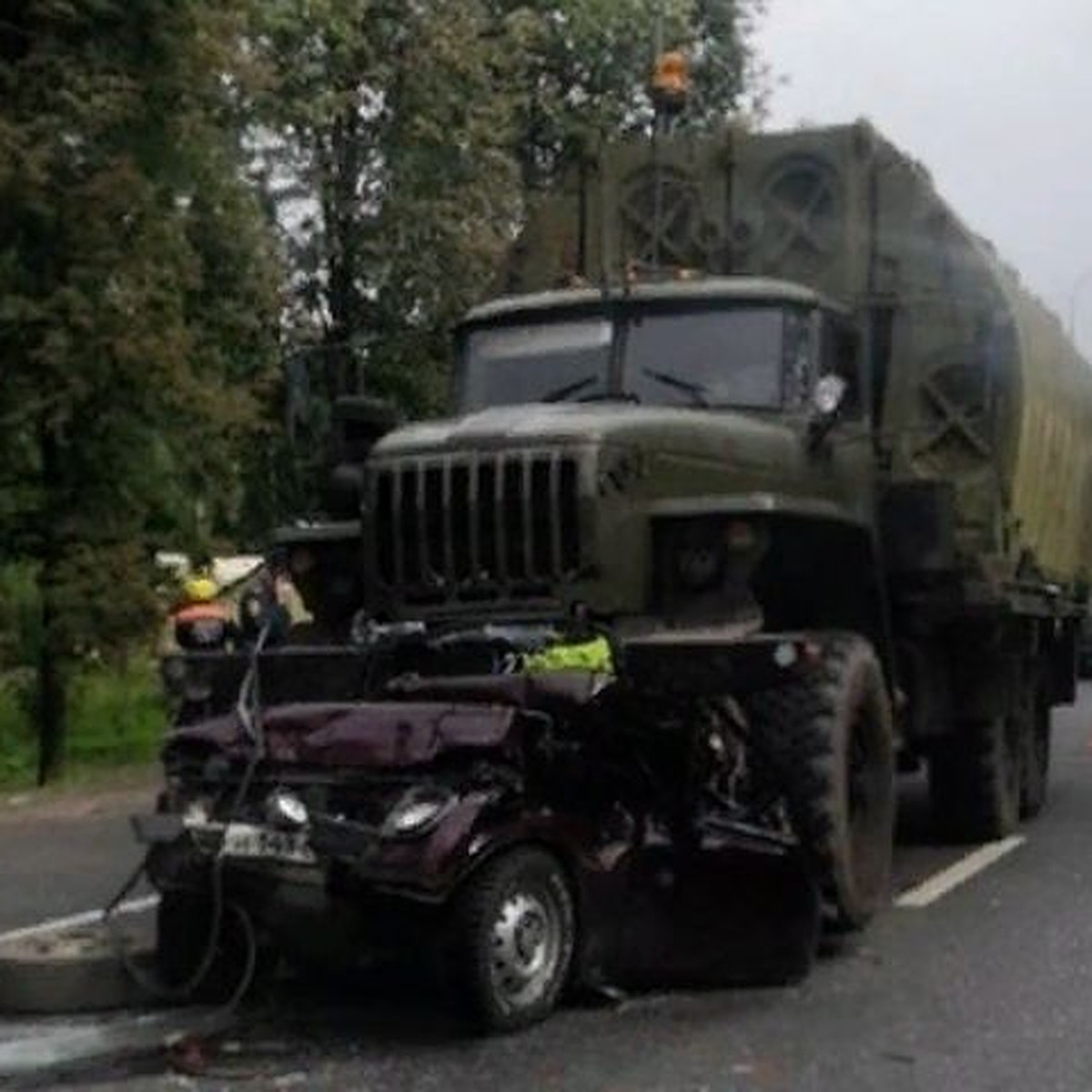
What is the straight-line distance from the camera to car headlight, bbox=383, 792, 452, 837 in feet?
26.0

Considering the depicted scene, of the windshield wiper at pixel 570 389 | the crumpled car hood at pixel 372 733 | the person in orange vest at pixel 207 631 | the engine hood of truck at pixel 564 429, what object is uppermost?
the windshield wiper at pixel 570 389

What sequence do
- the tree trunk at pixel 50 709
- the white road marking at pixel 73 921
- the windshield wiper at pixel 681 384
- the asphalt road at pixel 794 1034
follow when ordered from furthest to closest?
the tree trunk at pixel 50 709 → the windshield wiper at pixel 681 384 → the white road marking at pixel 73 921 → the asphalt road at pixel 794 1034

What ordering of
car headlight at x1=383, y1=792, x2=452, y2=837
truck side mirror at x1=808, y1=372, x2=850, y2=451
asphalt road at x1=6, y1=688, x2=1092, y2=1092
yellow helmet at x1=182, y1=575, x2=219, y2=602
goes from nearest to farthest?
1. asphalt road at x1=6, y1=688, x2=1092, y2=1092
2. car headlight at x1=383, y1=792, x2=452, y2=837
3. truck side mirror at x1=808, y1=372, x2=850, y2=451
4. yellow helmet at x1=182, y1=575, x2=219, y2=602

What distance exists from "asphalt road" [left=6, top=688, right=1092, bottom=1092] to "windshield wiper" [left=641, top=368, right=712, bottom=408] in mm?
2438

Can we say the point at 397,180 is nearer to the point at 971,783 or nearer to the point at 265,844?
the point at 971,783

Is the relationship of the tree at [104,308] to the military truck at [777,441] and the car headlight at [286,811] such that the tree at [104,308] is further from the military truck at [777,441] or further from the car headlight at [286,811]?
the car headlight at [286,811]

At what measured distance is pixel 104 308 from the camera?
18.6 metres

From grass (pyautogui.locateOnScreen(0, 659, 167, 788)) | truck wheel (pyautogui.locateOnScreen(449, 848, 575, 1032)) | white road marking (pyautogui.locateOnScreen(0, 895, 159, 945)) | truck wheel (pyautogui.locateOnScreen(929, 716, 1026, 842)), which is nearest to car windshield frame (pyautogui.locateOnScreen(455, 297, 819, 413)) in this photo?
white road marking (pyautogui.locateOnScreen(0, 895, 159, 945))

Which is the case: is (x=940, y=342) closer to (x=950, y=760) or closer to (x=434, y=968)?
(x=950, y=760)

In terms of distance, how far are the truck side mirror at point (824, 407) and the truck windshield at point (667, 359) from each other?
217 millimetres

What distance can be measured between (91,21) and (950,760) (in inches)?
376

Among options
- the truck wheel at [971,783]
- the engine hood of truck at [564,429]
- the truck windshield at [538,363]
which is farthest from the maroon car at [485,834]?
the truck wheel at [971,783]

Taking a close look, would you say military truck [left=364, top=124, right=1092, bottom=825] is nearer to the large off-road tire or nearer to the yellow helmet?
Result: the large off-road tire

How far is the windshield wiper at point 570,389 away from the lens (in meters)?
11.1
